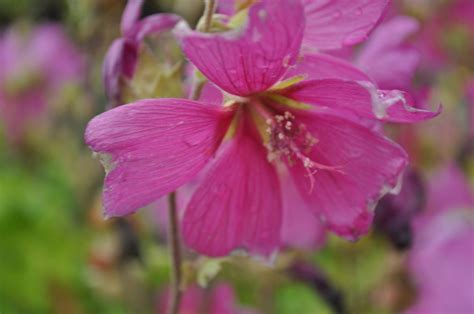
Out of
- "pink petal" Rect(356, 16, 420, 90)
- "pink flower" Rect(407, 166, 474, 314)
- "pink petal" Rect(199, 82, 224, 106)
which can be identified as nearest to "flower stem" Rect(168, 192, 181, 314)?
"pink petal" Rect(199, 82, 224, 106)

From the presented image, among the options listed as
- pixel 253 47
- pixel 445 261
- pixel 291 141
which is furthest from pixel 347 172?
pixel 445 261

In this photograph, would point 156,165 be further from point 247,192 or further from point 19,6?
point 19,6

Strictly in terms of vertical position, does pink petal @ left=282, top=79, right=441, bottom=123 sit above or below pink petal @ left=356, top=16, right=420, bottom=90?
above

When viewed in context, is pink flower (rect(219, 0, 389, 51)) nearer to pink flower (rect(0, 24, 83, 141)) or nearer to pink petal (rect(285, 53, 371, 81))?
pink petal (rect(285, 53, 371, 81))

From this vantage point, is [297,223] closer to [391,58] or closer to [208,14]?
[391,58]

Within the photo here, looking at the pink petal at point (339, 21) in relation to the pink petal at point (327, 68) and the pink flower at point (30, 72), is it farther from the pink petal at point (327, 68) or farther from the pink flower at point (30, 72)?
the pink flower at point (30, 72)

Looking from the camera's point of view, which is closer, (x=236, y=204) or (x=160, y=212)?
(x=236, y=204)
